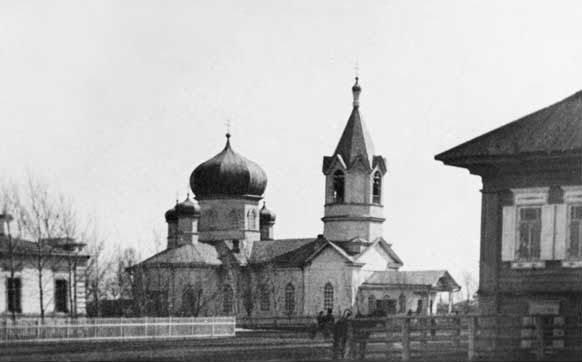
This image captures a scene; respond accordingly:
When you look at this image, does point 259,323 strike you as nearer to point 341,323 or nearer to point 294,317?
point 294,317

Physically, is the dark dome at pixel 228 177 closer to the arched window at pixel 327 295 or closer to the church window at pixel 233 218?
the church window at pixel 233 218

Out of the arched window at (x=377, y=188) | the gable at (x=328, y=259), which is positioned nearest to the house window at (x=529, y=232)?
the gable at (x=328, y=259)

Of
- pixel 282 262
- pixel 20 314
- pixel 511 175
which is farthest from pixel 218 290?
pixel 511 175

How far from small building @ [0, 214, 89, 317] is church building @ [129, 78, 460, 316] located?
2499 cm

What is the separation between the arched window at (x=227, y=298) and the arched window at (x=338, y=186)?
412 inches

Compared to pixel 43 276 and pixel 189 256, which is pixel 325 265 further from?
pixel 43 276

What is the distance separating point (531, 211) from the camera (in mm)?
31719

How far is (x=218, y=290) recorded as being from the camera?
298 feet

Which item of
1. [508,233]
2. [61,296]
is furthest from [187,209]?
[508,233]

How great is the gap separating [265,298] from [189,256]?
621 cm

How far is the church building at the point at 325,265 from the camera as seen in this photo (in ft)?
283

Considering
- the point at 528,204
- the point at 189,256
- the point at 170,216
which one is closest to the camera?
the point at 528,204

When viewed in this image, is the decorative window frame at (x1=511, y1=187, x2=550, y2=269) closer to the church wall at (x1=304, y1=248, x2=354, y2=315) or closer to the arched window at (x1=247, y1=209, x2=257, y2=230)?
the church wall at (x1=304, y1=248, x2=354, y2=315)

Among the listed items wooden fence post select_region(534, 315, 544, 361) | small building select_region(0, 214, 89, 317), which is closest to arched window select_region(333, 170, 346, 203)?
small building select_region(0, 214, 89, 317)
